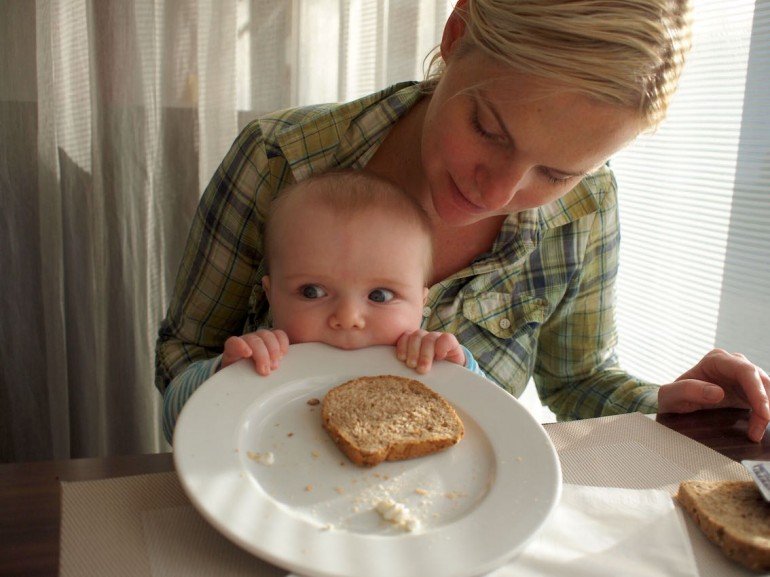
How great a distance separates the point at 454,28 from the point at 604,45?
0.34 metres

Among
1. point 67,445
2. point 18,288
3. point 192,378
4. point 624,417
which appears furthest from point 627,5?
point 67,445

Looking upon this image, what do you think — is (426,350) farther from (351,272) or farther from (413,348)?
(351,272)

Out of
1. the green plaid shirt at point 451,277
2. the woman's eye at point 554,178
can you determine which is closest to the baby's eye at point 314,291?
the green plaid shirt at point 451,277

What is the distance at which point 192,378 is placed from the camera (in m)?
1.06

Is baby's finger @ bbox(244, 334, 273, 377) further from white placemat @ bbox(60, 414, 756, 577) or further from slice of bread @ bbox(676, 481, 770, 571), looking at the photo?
slice of bread @ bbox(676, 481, 770, 571)

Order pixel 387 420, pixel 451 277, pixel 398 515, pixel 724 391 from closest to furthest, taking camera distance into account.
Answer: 1. pixel 398 515
2. pixel 387 420
3. pixel 724 391
4. pixel 451 277

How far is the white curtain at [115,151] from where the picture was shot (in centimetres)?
163

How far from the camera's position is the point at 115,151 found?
67.6 inches

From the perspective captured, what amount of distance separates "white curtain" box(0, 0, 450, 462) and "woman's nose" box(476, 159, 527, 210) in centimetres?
103

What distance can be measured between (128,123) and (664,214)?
6.03ft

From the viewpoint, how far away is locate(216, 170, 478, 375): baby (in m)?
1.05

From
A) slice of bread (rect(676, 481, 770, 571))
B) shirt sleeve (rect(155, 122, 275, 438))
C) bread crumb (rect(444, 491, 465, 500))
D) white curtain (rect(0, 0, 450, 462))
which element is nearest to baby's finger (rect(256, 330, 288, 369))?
bread crumb (rect(444, 491, 465, 500))

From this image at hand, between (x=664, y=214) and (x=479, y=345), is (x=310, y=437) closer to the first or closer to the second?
(x=479, y=345)

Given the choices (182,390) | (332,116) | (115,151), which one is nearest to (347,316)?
(182,390)
